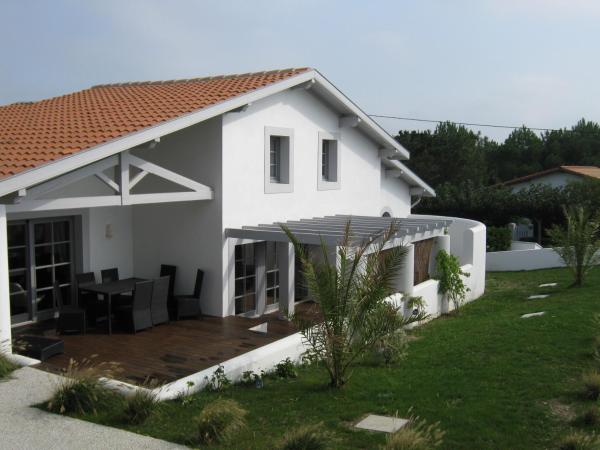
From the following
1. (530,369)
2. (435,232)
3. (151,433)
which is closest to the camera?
(151,433)

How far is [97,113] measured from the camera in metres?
13.2

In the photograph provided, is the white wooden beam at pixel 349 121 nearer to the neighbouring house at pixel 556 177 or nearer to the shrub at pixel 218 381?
the shrub at pixel 218 381

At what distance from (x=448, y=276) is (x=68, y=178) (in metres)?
9.94

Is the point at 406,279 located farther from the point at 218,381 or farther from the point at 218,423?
the point at 218,423

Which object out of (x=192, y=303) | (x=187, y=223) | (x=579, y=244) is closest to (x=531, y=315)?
(x=579, y=244)

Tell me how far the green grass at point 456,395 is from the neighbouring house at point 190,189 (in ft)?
6.04

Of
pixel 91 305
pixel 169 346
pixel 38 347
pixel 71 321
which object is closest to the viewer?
pixel 38 347

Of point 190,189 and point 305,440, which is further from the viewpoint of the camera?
point 190,189

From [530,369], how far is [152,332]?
21.7ft

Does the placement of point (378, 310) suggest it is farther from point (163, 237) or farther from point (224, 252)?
point (163, 237)

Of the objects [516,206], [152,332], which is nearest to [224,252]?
[152,332]

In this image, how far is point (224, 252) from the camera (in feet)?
44.5

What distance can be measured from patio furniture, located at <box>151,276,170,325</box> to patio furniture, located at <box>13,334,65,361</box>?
7.82 ft

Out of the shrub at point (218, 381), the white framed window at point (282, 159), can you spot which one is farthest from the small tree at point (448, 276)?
the shrub at point (218, 381)
